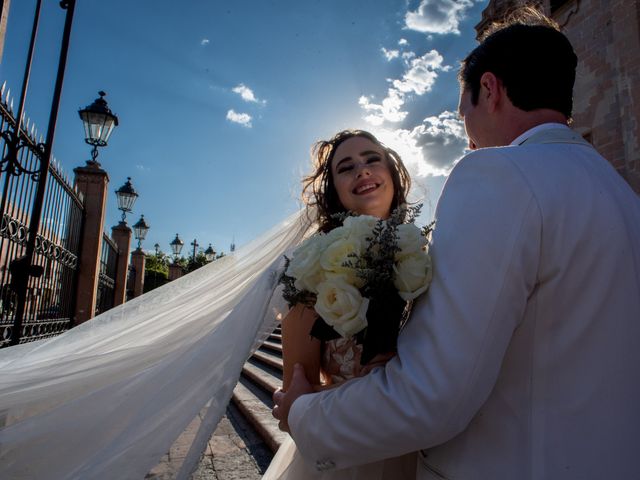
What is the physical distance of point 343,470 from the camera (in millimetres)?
1468

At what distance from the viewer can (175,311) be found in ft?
7.62

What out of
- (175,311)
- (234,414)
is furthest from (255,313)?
(234,414)

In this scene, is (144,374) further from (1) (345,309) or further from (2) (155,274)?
(2) (155,274)

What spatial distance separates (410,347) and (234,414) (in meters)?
4.75

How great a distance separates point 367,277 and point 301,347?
2.28 feet

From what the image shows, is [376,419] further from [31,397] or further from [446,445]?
[31,397]

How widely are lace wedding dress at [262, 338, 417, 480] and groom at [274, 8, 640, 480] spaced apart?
1.51 ft

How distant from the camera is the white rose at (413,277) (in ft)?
3.34

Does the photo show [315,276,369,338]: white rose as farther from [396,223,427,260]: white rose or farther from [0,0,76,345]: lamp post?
[0,0,76,345]: lamp post

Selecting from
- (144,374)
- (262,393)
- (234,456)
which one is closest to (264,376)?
(262,393)

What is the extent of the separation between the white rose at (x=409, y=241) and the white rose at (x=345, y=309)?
0.52 feet

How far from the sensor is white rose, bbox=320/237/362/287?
1.17 metres

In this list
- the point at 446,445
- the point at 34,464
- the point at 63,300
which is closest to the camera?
the point at 446,445

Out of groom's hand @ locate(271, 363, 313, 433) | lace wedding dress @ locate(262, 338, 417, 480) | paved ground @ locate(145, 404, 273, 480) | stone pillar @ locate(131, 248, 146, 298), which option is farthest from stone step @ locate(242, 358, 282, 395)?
stone pillar @ locate(131, 248, 146, 298)
